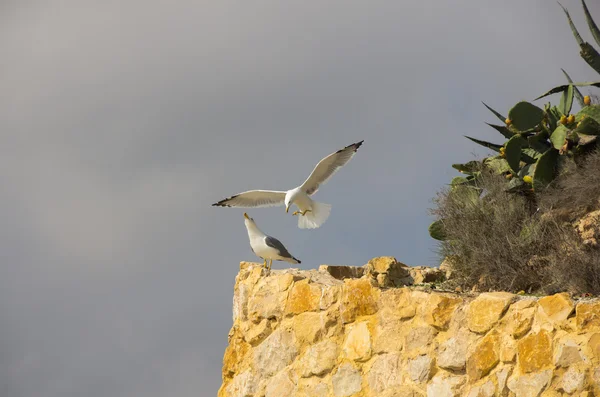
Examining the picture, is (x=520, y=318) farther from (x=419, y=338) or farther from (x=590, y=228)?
(x=590, y=228)

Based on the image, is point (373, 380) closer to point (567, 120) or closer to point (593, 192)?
point (593, 192)

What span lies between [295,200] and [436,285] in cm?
275

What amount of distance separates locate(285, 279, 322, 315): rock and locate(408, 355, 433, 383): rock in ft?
5.09

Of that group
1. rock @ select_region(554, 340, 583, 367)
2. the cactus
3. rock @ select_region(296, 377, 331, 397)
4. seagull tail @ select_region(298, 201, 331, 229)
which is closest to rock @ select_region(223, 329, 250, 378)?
rock @ select_region(296, 377, 331, 397)

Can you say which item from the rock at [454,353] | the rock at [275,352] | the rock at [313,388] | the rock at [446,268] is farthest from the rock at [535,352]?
the rock at [446,268]

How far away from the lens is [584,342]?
7.34m

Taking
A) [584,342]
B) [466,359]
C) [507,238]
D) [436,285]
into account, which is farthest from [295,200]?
[584,342]

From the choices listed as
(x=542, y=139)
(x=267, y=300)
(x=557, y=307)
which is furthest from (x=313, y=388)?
(x=542, y=139)

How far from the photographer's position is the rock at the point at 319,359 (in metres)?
9.45

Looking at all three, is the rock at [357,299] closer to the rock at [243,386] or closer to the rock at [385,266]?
the rock at [243,386]

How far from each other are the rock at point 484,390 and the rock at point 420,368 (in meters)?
0.57

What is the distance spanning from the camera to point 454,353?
8281mm

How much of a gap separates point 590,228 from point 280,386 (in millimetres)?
4343

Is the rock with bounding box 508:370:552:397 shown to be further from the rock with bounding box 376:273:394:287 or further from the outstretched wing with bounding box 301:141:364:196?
the outstretched wing with bounding box 301:141:364:196
